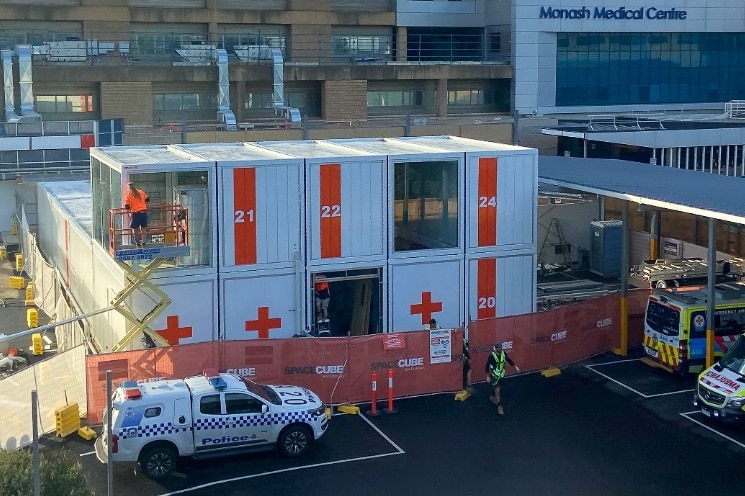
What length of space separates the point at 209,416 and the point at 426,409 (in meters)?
4.81

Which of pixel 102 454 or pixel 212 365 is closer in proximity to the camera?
pixel 102 454

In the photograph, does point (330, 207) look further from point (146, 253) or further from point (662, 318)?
point (662, 318)

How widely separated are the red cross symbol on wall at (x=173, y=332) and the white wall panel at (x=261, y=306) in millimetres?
736

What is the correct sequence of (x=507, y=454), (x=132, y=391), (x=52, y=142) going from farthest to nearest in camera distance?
(x=52, y=142)
(x=507, y=454)
(x=132, y=391)

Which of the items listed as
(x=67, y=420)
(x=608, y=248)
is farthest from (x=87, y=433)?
(x=608, y=248)

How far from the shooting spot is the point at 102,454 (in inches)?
650

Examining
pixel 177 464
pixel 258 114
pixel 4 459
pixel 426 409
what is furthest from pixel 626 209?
pixel 258 114

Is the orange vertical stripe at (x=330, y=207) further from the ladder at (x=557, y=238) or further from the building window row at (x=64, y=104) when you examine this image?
the building window row at (x=64, y=104)

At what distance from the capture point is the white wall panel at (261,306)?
815 inches

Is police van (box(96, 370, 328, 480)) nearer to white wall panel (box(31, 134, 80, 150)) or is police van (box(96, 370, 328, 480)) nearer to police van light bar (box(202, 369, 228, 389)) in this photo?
police van light bar (box(202, 369, 228, 389))

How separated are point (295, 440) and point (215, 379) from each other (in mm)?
1589

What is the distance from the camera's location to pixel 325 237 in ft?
69.9

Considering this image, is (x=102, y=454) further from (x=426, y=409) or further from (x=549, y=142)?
(x=549, y=142)

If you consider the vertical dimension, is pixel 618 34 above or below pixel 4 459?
above
